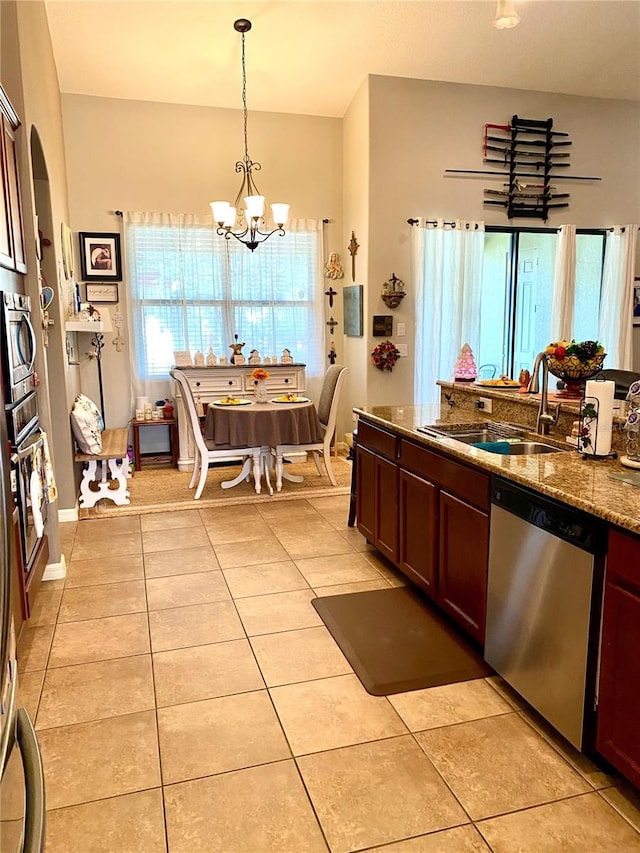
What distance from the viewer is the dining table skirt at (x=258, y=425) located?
16.4 feet

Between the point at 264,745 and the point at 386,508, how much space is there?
1.59m

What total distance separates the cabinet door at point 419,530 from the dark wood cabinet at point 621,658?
1122 millimetres

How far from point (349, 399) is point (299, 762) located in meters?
4.80

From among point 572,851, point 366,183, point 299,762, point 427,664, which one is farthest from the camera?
point 366,183

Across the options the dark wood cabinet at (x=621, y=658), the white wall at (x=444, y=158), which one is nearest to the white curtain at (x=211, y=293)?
the white wall at (x=444, y=158)

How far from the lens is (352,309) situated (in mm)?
6387

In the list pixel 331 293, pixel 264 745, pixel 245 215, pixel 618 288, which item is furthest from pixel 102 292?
pixel 618 288

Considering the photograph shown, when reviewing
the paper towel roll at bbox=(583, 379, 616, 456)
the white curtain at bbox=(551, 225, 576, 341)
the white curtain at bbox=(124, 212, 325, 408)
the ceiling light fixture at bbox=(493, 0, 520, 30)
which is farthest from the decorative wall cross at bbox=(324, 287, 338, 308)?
the paper towel roll at bbox=(583, 379, 616, 456)

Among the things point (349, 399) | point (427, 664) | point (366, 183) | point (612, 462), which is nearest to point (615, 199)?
point (366, 183)

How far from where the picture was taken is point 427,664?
2666mm

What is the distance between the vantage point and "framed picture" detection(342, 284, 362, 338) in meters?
6.18

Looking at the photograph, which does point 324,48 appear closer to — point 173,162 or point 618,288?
point 173,162

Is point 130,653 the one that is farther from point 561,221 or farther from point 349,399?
point 561,221

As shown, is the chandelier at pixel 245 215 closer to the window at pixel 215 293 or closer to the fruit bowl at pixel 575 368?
the window at pixel 215 293
